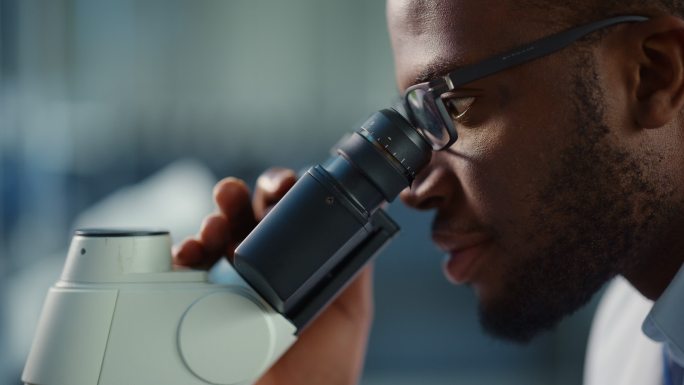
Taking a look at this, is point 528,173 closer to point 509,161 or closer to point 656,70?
point 509,161

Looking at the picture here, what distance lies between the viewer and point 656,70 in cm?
116

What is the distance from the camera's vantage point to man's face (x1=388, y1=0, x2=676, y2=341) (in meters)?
1.14

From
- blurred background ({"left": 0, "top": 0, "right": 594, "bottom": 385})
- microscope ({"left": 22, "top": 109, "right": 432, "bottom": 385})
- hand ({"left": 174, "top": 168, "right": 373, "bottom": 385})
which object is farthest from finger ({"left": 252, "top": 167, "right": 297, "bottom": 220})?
blurred background ({"left": 0, "top": 0, "right": 594, "bottom": 385})

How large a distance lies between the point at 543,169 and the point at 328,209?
1.14 ft

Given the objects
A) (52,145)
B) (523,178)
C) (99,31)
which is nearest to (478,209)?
(523,178)

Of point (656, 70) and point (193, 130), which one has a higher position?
point (656, 70)

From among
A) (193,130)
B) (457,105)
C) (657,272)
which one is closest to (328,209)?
(457,105)

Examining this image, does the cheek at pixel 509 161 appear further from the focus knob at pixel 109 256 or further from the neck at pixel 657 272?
the focus knob at pixel 109 256

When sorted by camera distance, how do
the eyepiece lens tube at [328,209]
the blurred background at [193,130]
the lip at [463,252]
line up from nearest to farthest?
the eyepiece lens tube at [328,209] < the lip at [463,252] < the blurred background at [193,130]

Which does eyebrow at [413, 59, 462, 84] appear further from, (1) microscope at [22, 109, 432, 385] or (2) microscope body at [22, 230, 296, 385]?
(2) microscope body at [22, 230, 296, 385]

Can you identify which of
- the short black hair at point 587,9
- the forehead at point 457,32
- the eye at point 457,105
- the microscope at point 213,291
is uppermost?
the short black hair at point 587,9

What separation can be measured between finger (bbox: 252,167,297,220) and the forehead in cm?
23

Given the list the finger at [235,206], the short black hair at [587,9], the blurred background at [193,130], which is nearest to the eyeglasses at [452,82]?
the short black hair at [587,9]

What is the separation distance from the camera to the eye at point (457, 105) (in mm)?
1169
